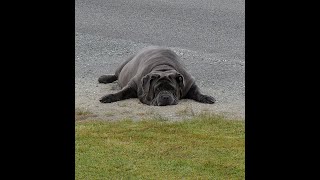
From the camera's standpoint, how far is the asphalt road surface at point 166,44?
970cm

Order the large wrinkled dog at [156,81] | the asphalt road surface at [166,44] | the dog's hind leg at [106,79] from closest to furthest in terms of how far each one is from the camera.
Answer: the asphalt road surface at [166,44]
the large wrinkled dog at [156,81]
the dog's hind leg at [106,79]

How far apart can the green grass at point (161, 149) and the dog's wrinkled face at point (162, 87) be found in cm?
127

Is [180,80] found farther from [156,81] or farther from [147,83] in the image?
[147,83]

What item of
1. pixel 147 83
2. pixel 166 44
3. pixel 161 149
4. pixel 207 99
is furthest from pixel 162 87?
pixel 166 44

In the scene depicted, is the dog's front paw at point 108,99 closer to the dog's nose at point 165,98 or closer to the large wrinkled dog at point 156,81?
the large wrinkled dog at point 156,81

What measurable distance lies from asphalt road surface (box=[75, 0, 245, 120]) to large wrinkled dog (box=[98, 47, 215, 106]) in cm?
15

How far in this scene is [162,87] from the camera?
33.6ft

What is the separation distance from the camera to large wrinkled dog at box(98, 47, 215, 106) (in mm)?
10078

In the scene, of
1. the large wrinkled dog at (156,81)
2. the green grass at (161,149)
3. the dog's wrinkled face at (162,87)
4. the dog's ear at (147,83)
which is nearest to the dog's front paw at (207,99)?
the large wrinkled dog at (156,81)

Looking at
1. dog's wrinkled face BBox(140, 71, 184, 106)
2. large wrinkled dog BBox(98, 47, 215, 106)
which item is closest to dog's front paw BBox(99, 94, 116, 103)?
large wrinkled dog BBox(98, 47, 215, 106)

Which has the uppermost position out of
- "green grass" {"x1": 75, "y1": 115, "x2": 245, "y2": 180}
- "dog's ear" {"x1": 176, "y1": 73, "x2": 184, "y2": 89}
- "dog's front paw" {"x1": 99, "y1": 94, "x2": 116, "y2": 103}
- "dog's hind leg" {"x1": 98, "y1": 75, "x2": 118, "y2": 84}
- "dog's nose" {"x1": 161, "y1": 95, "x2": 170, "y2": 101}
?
"green grass" {"x1": 75, "y1": 115, "x2": 245, "y2": 180}

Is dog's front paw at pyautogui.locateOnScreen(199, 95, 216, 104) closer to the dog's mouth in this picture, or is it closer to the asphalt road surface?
the asphalt road surface
